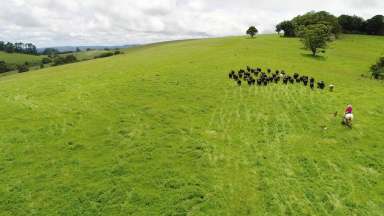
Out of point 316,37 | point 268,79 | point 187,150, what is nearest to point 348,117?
point 268,79

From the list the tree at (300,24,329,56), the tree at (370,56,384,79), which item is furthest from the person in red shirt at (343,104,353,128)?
the tree at (300,24,329,56)

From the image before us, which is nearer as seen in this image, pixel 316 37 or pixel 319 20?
pixel 316 37

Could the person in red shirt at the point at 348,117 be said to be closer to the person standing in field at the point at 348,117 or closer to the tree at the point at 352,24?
the person standing in field at the point at 348,117

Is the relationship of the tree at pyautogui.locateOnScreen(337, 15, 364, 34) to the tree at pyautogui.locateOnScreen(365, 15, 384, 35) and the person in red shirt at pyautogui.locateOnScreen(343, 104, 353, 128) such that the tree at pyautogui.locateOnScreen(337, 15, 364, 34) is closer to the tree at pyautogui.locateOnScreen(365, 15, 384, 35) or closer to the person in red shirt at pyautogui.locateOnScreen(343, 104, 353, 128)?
the tree at pyautogui.locateOnScreen(365, 15, 384, 35)

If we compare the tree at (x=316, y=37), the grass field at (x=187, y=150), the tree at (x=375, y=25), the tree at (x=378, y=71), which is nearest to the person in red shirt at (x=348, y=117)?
the grass field at (x=187, y=150)

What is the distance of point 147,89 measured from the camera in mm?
30812

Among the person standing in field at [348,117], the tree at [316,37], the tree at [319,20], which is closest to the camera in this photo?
the person standing in field at [348,117]

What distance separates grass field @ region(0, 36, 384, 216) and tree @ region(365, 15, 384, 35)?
88.1 m

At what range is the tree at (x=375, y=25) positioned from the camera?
Answer: 332ft

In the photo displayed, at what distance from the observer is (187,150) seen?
62.1ft

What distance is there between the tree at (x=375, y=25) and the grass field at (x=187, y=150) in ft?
289

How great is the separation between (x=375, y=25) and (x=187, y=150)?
112m

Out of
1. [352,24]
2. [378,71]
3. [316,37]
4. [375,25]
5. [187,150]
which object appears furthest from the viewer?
Result: [352,24]

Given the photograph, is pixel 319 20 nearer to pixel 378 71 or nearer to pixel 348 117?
pixel 378 71
